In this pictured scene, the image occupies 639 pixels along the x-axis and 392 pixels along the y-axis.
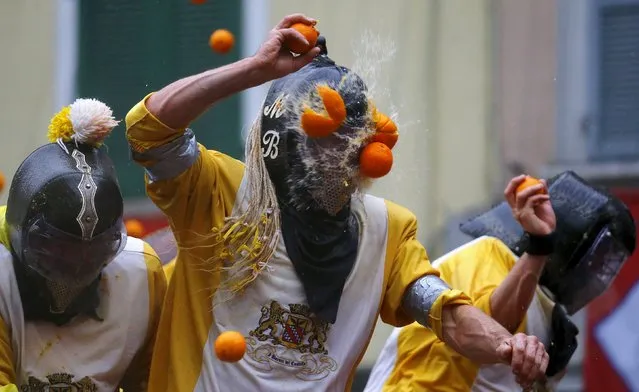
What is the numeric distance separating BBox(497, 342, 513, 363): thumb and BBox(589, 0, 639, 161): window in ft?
13.7

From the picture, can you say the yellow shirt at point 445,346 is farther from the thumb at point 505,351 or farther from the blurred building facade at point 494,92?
the blurred building facade at point 494,92

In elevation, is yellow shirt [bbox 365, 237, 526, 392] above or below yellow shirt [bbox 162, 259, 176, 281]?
below

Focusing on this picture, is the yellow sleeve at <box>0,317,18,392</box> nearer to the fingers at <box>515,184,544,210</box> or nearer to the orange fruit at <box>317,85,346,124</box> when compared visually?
the orange fruit at <box>317,85,346,124</box>

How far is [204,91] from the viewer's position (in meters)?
4.48

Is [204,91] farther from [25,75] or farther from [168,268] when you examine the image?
[25,75]

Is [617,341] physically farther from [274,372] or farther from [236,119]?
[274,372]

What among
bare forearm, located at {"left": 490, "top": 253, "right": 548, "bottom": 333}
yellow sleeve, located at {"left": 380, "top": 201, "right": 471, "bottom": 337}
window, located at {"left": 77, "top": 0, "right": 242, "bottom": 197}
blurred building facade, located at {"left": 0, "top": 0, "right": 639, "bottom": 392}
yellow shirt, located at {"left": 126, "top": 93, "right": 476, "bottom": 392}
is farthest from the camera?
window, located at {"left": 77, "top": 0, "right": 242, "bottom": 197}

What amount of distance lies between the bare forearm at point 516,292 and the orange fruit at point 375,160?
775 millimetres

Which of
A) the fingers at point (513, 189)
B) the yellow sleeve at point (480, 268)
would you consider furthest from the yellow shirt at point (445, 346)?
the fingers at point (513, 189)

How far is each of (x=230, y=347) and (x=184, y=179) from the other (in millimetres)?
500

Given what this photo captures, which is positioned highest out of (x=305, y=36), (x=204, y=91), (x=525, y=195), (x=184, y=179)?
(x=305, y=36)

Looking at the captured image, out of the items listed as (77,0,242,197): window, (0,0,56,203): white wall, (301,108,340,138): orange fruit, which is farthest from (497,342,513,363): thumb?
(0,0,56,203): white wall

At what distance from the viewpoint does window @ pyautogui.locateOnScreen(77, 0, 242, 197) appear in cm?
916

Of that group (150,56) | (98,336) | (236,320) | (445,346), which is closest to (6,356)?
(98,336)
